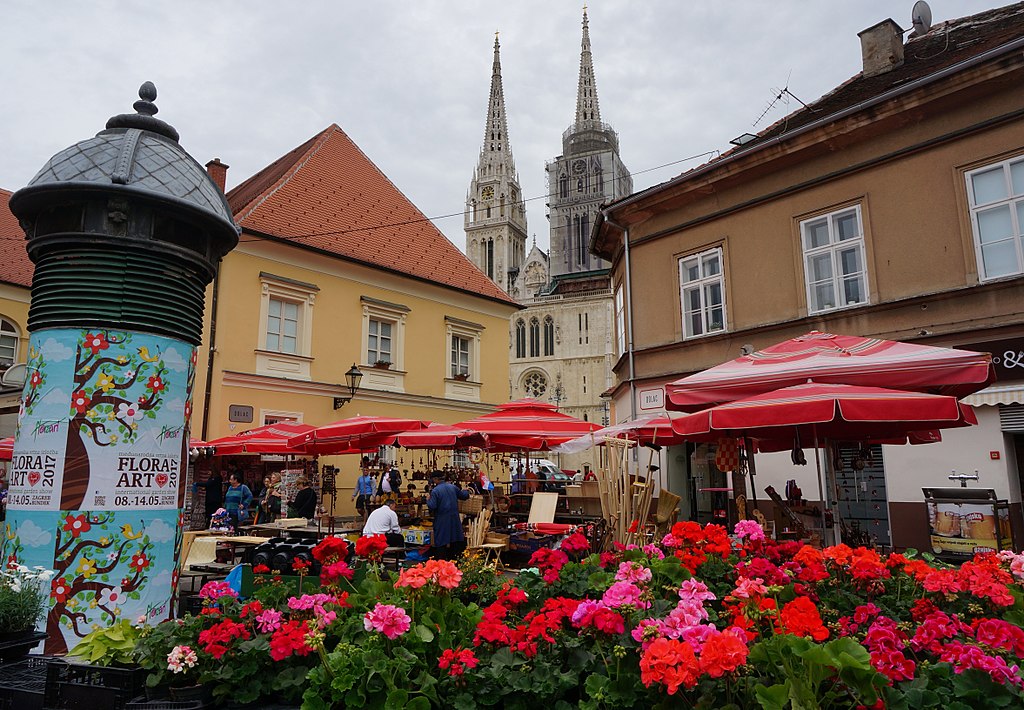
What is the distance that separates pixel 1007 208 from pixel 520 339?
240 ft

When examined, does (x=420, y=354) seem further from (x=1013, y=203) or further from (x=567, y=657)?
(x=567, y=657)

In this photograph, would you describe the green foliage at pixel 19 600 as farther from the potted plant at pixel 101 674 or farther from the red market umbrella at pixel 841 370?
the red market umbrella at pixel 841 370

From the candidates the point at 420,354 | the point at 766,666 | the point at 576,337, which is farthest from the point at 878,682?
the point at 576,337

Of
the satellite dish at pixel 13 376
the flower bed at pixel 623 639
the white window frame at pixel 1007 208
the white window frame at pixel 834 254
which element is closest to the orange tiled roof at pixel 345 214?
the satellite dish at pixel 13 376

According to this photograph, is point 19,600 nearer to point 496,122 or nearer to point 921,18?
point 921,18

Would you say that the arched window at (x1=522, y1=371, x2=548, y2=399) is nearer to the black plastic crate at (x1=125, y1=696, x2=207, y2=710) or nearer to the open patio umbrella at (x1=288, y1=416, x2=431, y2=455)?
the open patio umbrella at (x1=288, y1=416, x2=431, y2=455)

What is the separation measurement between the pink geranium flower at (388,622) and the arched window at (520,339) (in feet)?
262

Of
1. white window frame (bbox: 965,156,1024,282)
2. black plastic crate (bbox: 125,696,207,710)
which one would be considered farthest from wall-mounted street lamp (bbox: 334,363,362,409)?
black plastic crate (bbox: 125,696,207,710)

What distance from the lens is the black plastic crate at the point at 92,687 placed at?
9.41 ft

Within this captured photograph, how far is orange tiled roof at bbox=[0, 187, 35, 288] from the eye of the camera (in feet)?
68.7

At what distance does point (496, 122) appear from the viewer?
323ft

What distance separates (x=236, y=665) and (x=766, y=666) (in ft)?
7.01

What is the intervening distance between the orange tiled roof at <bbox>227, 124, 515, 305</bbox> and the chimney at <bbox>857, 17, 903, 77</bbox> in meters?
13.7

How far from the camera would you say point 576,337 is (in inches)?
3125
